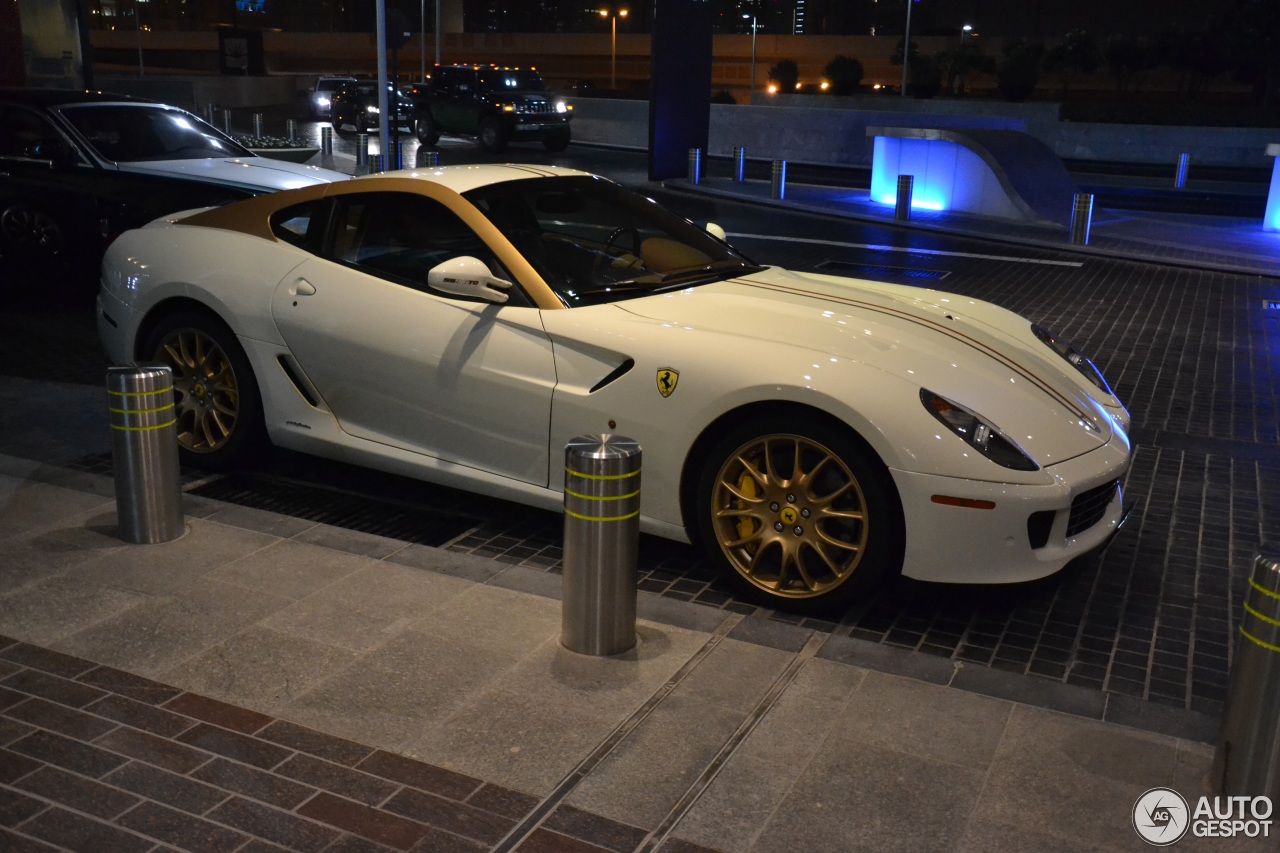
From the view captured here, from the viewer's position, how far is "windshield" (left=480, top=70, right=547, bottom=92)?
27266mm

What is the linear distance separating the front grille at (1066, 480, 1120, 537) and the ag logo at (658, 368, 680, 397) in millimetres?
1516

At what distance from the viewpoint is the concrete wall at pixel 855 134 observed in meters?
29.6

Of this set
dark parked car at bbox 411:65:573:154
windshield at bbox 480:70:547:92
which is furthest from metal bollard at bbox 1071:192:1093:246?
windshield at bbox 480:70:547:92

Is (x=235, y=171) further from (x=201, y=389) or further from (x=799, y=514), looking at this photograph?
(x=799, y=514)

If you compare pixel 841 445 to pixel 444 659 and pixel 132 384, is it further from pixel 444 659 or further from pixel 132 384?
pixel 132 384

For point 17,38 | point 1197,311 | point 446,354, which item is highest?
point 17,38

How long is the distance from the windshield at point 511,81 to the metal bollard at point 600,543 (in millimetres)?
24499

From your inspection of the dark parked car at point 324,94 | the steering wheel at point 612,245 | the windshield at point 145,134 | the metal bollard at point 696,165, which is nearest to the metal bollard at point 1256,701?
the steering wheel at point 612,245

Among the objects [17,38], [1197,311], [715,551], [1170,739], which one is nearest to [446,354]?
[715,551]

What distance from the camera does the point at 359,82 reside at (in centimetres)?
3231

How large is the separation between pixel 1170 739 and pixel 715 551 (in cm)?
171

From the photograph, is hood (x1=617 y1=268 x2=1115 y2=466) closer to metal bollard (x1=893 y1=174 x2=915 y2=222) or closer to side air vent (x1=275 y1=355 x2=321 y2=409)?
side air vent (x1=275 y1=355 x2=321 y2=409)

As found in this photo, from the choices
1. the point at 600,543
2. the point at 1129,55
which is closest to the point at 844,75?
the point at 1129,55

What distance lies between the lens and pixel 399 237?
5.52 metres
